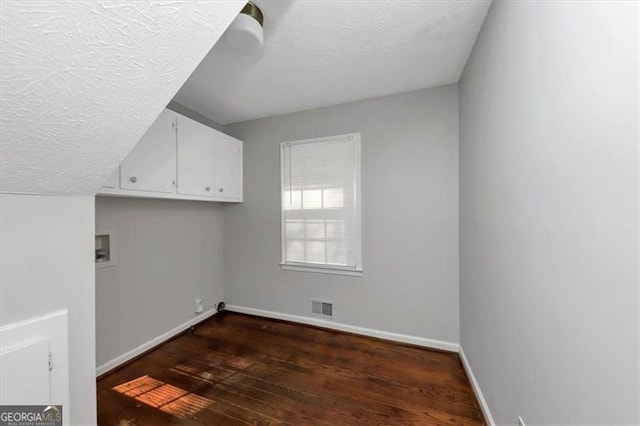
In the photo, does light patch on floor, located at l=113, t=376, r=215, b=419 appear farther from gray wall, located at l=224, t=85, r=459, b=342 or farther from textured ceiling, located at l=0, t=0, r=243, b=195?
textured ceiling, located at l=0, t=0, r=243, b=195

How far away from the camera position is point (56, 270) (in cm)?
108

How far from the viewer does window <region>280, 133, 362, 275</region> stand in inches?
99.8

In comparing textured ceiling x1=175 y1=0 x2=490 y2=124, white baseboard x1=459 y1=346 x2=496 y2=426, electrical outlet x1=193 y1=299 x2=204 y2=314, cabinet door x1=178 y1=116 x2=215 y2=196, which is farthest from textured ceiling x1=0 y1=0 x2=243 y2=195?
white baseboard x1=459 y1=346 x2=496 y2=426

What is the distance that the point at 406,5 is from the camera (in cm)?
132

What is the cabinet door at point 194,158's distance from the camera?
216cm

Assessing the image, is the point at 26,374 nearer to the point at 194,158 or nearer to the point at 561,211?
the point at 194,158

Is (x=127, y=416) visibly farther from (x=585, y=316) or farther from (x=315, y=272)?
(x=585, y=316)

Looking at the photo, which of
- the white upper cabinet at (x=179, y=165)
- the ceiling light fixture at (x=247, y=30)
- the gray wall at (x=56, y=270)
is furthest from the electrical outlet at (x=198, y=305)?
the ceiling light fixture at (x=247, y=30)

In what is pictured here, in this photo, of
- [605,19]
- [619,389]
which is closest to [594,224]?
[619,389]

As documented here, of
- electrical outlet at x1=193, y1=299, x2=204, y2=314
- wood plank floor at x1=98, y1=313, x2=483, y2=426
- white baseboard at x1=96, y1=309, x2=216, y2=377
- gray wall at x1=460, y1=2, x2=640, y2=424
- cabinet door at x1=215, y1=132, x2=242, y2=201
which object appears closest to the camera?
gray wall at x1=460, y1=2, x2=640, y2=424

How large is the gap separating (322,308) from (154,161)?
2.17 m

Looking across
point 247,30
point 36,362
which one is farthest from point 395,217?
point 36,362

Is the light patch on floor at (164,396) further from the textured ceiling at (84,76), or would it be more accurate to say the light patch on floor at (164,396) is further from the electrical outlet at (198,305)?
the textured ceiling at (84,76)

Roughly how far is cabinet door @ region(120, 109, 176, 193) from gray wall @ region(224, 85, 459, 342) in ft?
3.53
